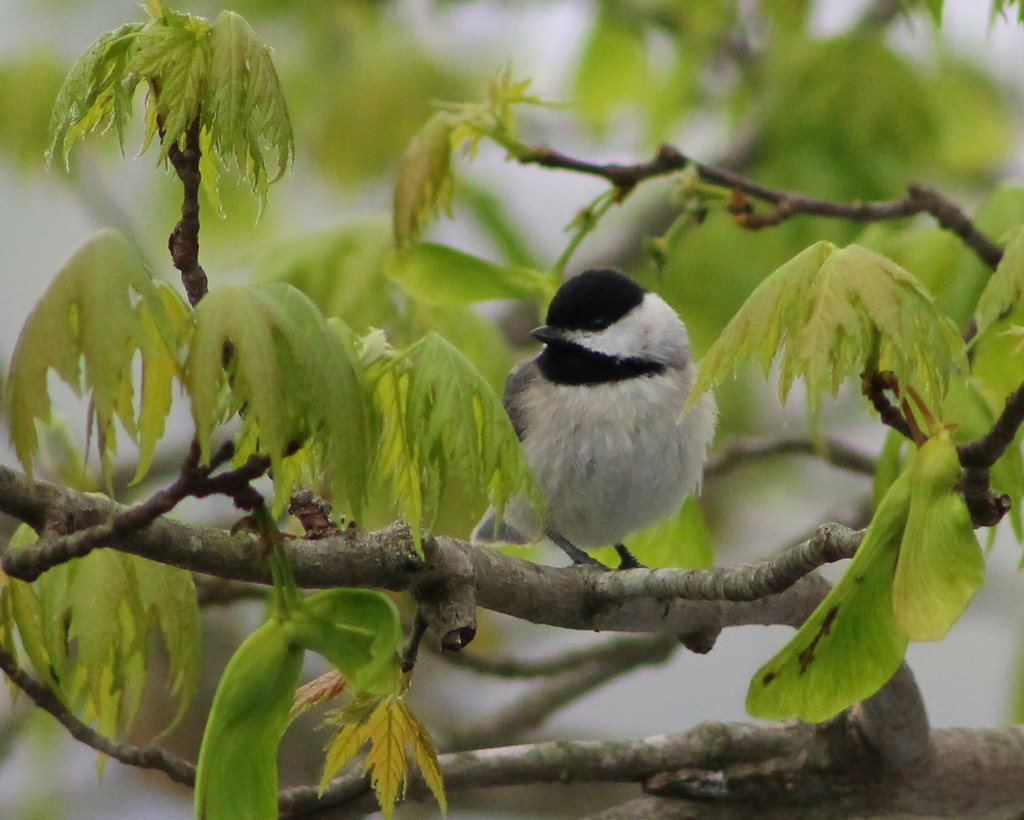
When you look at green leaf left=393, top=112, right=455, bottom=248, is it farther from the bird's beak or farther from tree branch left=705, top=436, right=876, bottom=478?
tree branch left=705, top=436, right=876, bottom=478

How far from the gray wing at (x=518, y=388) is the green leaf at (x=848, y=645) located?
1.06 metres

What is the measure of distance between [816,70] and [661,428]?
89 cm

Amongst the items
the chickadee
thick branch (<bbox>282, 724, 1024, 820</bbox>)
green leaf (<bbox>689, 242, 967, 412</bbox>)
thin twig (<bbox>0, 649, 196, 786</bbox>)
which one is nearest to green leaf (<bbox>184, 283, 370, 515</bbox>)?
green leaf (<bbox>689, 242, 967, 412</bbox>)

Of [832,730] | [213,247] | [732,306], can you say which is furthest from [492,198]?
[832,730]

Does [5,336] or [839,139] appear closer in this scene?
[839,139]

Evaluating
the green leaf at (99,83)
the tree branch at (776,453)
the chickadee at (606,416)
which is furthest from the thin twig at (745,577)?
the tree branch at (776,453)

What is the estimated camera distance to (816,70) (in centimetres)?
226

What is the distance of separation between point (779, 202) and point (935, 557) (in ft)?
2.73

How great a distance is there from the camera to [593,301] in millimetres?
1901

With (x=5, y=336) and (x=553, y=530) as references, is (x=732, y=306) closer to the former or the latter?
(x=553, y=530)

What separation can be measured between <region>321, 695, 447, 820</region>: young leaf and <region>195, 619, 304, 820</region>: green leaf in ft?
0.21

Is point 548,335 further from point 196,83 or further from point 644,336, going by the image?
point 196,83

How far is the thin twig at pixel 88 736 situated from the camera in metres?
1.07

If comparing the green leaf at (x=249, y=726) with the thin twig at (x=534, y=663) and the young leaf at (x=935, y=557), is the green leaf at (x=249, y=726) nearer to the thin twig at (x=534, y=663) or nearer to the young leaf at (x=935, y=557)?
the young leaf at (x=935, y=557)
